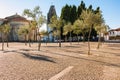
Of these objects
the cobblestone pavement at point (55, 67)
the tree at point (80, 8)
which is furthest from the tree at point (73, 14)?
the cobblestone pavement at point (55, 67)

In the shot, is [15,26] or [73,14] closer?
[73,14]

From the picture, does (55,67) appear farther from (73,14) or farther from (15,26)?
(15,26)

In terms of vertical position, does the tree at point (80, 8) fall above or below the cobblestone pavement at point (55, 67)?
above

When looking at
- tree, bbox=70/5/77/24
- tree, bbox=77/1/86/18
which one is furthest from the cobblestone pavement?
tree, bbox=77/1/86/18

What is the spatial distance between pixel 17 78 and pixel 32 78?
2.65ft

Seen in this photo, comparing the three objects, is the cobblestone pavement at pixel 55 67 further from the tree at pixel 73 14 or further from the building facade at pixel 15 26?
the building facade at pixel 15 26

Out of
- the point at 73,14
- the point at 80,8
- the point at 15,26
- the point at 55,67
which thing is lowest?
the point at 55,67

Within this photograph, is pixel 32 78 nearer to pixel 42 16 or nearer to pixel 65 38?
pixel 42 16

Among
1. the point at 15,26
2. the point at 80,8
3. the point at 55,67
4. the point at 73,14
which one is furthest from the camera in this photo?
the point at 15,26

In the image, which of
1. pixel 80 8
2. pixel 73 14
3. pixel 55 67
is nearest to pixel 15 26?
pixel 73 14

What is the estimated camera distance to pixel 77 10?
88.8 meters

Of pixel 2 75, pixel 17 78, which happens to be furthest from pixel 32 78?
pixel 2 75

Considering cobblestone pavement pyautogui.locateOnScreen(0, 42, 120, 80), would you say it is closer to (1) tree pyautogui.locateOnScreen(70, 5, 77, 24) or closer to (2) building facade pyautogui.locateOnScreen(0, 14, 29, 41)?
(1) tree pyautogui.locateOnScreen(70, 5, 77, 24)

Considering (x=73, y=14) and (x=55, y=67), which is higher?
(x=73, y=14)
